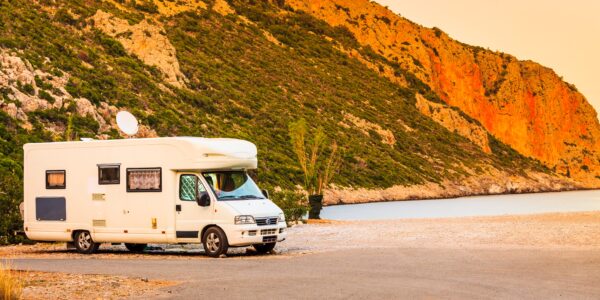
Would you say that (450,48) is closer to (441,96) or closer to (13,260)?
(441,96)

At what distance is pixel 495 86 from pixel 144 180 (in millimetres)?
127020

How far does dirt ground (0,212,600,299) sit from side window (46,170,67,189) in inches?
69.6

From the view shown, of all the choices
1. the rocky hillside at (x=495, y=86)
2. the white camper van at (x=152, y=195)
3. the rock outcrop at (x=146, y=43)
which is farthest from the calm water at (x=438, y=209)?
the rocky hillside at (x=495, y=86)

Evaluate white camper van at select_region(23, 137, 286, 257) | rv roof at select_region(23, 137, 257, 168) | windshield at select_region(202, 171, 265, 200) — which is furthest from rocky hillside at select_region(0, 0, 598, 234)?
windshield at select_region(202, 171, 265, 200)

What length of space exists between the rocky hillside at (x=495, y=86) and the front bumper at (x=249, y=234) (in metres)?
109

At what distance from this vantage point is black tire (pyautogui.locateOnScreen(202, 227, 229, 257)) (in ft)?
67.3

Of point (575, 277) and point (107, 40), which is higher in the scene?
point (107, 40)

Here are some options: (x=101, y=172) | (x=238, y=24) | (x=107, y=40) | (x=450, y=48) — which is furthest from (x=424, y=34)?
(x=101, y=172)

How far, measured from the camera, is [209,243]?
20.8 metres

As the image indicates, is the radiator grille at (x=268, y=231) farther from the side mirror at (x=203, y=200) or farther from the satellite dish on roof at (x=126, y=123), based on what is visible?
the satellite dish on roof at (x=126, y=123)

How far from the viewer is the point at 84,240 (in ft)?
74.9

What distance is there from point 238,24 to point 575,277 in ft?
312

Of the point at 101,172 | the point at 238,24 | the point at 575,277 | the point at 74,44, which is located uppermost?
the point at 238,24

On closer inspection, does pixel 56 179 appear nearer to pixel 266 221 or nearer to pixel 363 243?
pixel 266 221
